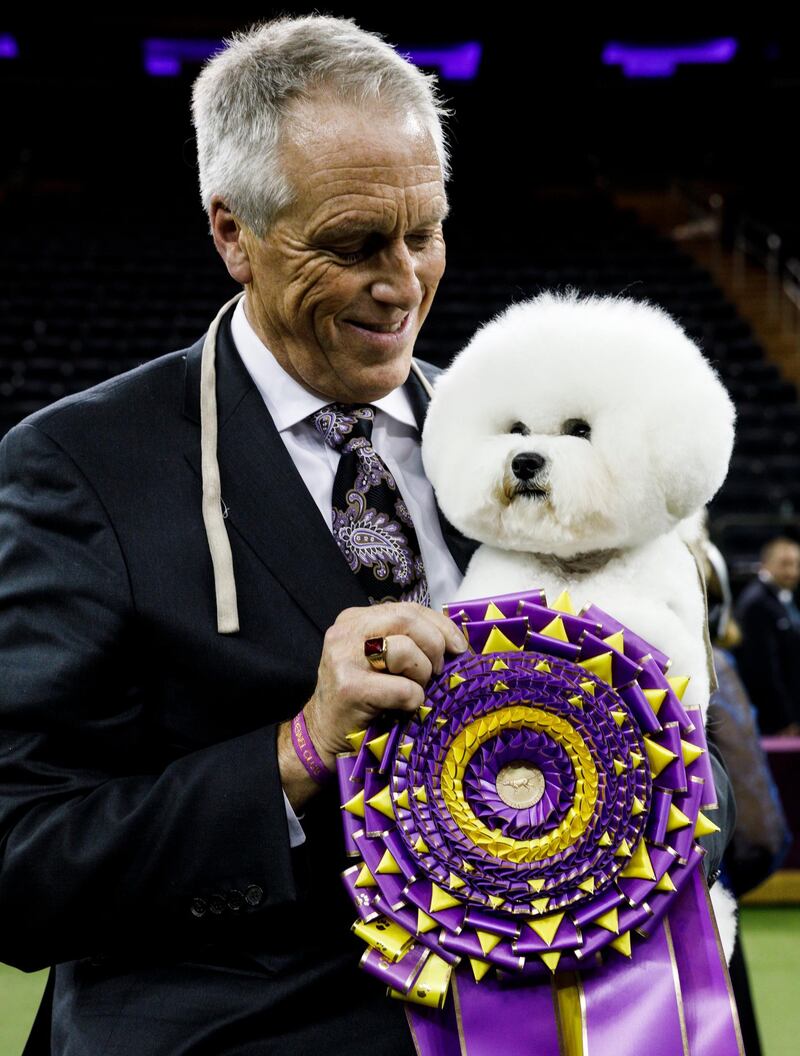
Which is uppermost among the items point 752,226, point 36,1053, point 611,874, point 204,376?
point 204,376

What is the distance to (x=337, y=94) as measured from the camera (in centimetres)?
→ 130

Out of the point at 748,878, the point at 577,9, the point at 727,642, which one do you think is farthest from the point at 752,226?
the point at 748,878

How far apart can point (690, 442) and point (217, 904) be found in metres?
0.64

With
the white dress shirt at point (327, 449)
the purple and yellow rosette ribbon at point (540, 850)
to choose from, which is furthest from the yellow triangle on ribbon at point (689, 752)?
the white dress shirt at point (327, 449)

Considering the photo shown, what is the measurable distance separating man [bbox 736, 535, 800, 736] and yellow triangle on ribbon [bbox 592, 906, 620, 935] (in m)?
5.12

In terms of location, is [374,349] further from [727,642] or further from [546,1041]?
[727,642]

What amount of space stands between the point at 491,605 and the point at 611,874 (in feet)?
0.90

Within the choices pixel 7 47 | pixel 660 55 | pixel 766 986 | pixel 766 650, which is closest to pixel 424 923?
pixel 766 986

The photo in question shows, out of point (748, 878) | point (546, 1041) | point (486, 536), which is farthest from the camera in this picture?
point (748, 878)

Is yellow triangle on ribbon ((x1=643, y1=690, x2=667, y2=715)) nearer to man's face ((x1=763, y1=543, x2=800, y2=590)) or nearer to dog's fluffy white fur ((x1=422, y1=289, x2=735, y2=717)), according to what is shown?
dog's fluffy white fur ((x1=422, y1=289, x2=735, y2=717))

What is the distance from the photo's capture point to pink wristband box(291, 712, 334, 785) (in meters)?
1.13

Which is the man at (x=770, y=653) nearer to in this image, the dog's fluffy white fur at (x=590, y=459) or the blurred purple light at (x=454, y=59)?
the dog's fluffy white fur at (x=590, y=459)

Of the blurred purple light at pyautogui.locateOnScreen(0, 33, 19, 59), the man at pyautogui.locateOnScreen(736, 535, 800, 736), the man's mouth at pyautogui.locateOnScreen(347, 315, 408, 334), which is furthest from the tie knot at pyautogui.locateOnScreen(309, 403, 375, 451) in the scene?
the blurred purple light at pyautogui.locateOnScreen(0, 33, 19, 59)

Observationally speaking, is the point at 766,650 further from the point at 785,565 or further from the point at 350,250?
the point at 350,250
